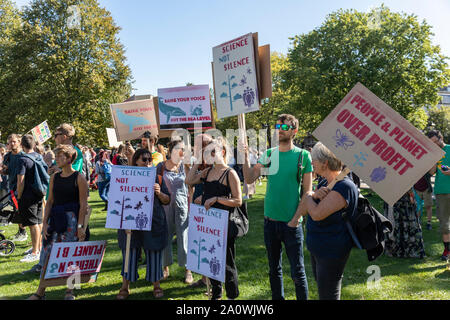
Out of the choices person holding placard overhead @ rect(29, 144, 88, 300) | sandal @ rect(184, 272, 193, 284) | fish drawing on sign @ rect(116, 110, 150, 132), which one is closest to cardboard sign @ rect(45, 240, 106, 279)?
person holding placard overhead @ rect(29, 144, 88, 300)

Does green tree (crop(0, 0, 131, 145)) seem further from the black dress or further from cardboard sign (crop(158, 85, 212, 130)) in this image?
the black dress

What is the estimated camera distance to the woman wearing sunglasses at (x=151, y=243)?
454 centimetres

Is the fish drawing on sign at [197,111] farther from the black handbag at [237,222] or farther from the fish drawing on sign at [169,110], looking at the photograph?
the black handbag at [237,222]

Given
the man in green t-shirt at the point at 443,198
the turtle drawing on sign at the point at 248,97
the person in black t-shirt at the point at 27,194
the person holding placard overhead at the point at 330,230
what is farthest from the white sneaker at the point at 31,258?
the man in green t-shirt at the point at 443,198

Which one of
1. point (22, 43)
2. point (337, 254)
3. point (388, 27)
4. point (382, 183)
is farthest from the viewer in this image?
point (22, 43)

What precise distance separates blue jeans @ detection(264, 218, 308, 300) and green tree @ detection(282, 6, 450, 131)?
876 inches

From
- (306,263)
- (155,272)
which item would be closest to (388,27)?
(306,263)

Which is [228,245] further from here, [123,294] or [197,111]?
A: [197,111]

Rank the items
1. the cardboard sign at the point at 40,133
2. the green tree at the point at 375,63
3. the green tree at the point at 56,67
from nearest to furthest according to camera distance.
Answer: the cardboard sign at the point at 40,133 < the green tree at the point at 375,63 < the green tree at the point at 56,67

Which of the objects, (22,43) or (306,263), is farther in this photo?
(22,43)

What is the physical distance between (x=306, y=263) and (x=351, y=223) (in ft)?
10.8

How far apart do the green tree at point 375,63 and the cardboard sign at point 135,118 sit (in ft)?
65.7

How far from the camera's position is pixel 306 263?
5.93 m
